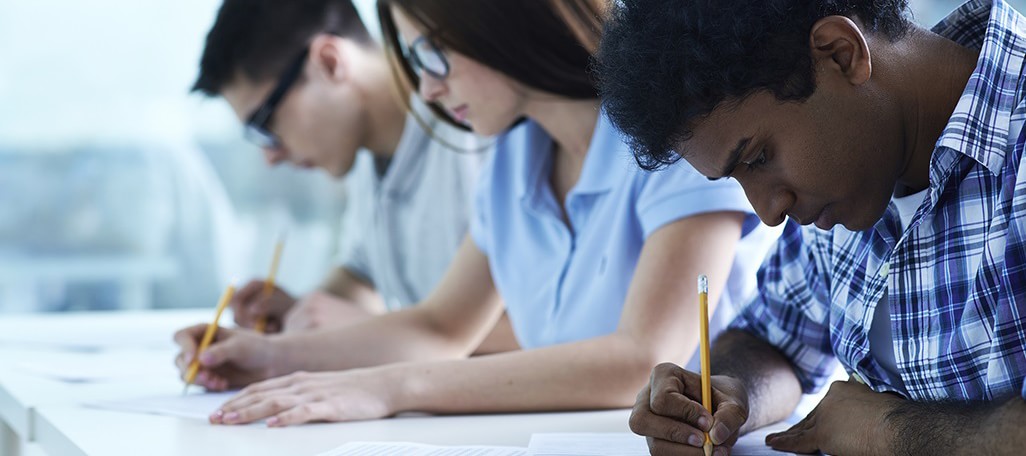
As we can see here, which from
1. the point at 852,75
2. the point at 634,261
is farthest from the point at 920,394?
the point at 634,261

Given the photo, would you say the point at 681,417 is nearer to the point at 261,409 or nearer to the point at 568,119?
the point at 261,409

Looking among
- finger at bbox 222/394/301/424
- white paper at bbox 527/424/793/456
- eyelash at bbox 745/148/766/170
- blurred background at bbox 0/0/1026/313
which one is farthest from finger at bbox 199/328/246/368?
blurred background at bbox 0/0/1026/313

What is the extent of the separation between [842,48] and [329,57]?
161 centimetres

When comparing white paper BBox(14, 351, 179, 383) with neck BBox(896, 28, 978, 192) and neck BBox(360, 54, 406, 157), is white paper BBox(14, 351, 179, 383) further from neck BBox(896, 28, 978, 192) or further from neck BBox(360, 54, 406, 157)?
neck BBox(896, 28, 978, 192)

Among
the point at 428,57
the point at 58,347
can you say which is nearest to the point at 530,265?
the point at 428,57

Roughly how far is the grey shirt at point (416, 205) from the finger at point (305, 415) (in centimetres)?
92

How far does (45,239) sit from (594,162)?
3.03 metres

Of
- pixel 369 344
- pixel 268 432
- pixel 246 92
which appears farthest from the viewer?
pixel 246 92

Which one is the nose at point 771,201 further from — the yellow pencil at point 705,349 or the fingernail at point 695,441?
the fingernail at point 695,441

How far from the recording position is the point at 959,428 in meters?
0.90

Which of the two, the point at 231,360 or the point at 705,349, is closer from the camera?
the point at 705,349

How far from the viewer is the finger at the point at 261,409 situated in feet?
4.51

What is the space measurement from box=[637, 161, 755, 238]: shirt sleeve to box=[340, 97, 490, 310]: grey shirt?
0.78 metres

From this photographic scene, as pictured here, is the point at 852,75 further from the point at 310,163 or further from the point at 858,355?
the point at 310,163
